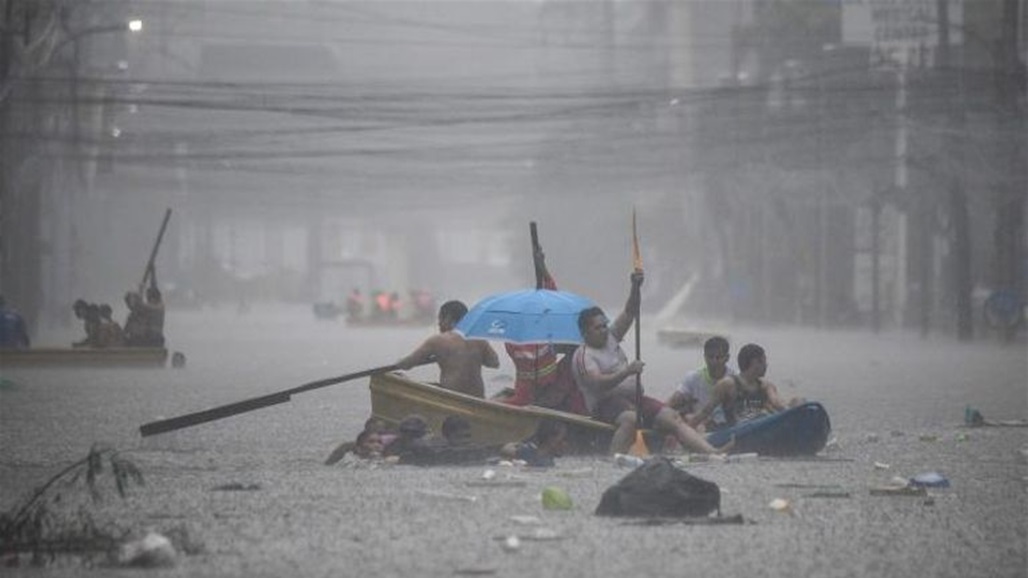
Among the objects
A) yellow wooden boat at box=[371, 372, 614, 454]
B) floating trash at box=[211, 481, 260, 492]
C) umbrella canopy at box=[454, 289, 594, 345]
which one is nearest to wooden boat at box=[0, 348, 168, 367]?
umbrella canopy at box=[454, 289, 594, 345]

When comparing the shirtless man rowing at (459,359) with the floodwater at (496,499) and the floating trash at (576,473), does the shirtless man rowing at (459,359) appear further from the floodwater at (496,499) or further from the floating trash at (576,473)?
the floating trash at (576,473)

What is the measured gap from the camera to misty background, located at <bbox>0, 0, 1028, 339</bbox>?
4691 cm

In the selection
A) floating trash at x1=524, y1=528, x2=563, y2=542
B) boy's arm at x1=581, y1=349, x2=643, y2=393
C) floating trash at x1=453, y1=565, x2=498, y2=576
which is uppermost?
boy's arm at x1=581, y1=349, x2=643, y2=393

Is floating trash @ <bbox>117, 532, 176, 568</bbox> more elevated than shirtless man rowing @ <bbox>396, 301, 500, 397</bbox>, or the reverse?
shirtless man rowing @ <bbox>396, 301, 500, 397</bbox>

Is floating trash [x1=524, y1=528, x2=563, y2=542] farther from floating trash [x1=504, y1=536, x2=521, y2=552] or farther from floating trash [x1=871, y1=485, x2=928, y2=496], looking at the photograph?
floating trash [x1=871, y1=485, x2=928, y2=496]

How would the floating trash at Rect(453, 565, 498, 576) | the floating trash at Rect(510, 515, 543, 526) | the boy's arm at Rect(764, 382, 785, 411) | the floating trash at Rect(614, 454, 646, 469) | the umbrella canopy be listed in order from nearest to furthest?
the floating trash at Rect(453, 565, 498, 576) < the floating trash at Rect(510, 515, 543, 526) < the floating trash at Rect(614, 454, 646, 469) < the boy's arm at Rect(764, 382, 785, 411) < the umbrella canopy

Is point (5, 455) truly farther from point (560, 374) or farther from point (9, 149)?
point (9, 149)

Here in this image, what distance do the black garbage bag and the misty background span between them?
24.3 metres

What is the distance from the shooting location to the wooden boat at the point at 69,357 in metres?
32.8

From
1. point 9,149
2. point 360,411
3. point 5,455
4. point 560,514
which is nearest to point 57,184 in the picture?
point 9,149

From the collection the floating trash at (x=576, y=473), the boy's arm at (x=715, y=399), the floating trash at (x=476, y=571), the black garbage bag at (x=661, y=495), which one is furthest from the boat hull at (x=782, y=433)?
the floating trash at (x=476, y=571)

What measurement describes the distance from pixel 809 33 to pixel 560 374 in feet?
173

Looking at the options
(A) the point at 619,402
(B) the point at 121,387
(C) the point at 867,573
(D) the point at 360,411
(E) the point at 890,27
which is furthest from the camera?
(E) the point at 890,27

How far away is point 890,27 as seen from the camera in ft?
157
